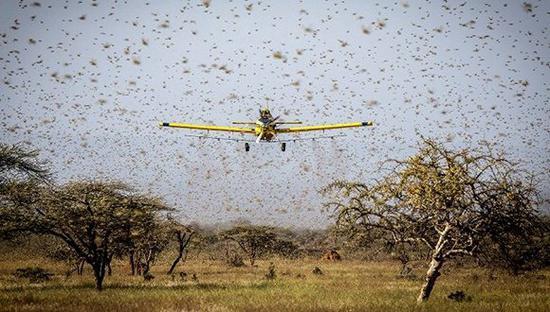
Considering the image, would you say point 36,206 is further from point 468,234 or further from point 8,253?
point 8,253

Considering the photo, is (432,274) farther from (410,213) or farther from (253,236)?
(253,236)

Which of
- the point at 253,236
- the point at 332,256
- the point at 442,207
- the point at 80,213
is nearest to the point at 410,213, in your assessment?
the point at 442,207

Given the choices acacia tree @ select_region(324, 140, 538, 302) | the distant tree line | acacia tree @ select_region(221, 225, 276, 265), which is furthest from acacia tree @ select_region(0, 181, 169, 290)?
acacia tree @ select_region(221, 225, 276, 265)

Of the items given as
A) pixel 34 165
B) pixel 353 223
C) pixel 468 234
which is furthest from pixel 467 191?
pixel 34 165

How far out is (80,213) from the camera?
76.9 feet

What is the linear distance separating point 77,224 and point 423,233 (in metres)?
16.8

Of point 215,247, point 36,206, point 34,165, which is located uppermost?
point 34,165

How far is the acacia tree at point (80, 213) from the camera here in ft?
76.9

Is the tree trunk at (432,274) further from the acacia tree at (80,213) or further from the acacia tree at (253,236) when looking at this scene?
the acacia tree at (253,236)

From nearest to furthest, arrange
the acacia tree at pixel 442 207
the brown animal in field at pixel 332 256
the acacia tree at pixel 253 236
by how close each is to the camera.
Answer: the acacia tree at pixel 442 207, the acacia tree at pixel 253 236, the brown animal in field at pixel 332 256

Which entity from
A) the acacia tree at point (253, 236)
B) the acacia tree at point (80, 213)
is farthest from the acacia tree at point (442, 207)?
the acacia tree at point (253, 236)

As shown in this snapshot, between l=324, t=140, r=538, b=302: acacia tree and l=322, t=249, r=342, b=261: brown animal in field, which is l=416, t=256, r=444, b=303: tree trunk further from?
l=322, t=249, r=342, b=261: brown animal in field

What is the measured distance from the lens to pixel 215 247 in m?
102

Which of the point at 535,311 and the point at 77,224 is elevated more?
the point at 77,224
